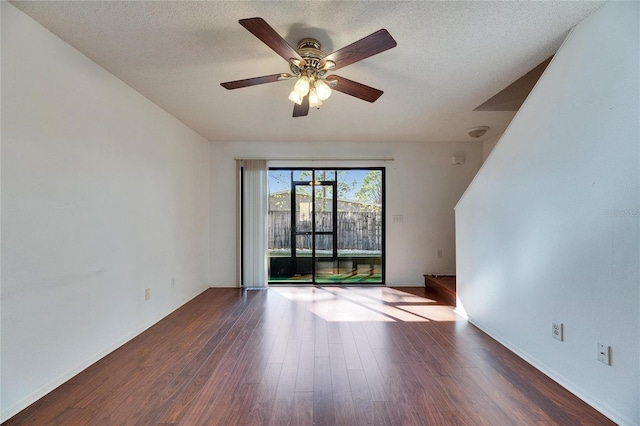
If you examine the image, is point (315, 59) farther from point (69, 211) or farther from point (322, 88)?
point (69, 211)

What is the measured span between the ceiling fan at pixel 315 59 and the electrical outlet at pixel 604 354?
7.18 feet

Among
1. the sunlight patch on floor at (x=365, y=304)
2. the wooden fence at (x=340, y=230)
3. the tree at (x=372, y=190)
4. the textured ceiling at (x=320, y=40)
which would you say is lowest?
the sunlight patch on floor at (x=365, y=304)

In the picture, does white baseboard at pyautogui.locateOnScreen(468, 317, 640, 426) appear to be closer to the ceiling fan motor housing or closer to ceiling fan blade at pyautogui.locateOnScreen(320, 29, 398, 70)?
ceiling fan blade at pyautogui.locateOnScreen(320, 29, 398, 70)

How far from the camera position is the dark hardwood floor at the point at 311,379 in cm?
167

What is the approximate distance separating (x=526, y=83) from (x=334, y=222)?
311 cm

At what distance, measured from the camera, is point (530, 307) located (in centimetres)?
229

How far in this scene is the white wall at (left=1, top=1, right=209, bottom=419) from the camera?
67.7 inches

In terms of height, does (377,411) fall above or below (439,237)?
below

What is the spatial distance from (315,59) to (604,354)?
2584 mm

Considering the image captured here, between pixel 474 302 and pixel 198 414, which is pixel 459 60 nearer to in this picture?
pixel 474 302

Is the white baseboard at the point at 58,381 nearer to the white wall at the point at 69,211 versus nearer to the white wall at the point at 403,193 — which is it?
the white wall at the point at 69,211

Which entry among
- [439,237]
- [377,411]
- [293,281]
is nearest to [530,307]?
[377,411]

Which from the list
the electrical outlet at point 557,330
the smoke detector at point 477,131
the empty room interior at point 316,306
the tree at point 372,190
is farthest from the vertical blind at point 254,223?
the electrical outlet at point 557,330

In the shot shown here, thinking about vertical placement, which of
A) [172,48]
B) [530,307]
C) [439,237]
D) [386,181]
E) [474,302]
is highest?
[172,48]
